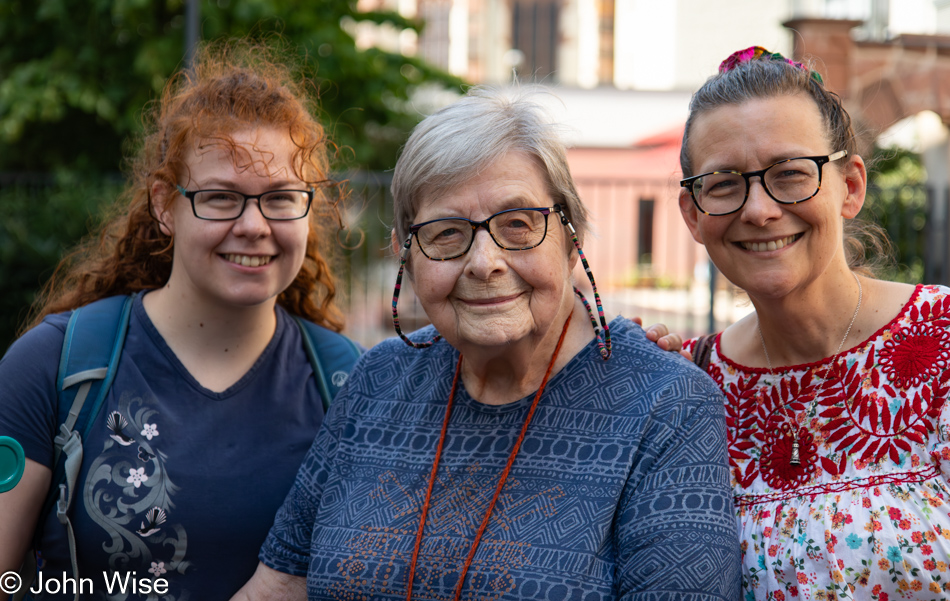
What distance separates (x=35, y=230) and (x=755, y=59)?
6592 mm

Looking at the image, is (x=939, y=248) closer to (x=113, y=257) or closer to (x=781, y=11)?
(x=113, y=257)

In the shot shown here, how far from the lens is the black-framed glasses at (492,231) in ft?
6.39

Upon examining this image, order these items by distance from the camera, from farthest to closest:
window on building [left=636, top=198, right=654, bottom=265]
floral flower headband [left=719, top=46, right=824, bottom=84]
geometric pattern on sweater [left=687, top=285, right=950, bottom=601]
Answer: window on building [left=636, top=198, right=654, bottom=265], floral flower headband [left=719, top=46, right=824, bottom=84], geometric pattern on sweater [left=687, top=285, right=950, bottom=601]

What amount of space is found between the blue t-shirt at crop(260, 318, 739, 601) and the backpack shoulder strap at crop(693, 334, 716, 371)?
33 cm

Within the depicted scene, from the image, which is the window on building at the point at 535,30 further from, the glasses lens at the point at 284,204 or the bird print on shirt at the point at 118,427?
the bird print on shirt at the point at 118,427

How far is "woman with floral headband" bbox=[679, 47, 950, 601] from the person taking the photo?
→ 6.10 feet

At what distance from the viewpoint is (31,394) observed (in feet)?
7.48

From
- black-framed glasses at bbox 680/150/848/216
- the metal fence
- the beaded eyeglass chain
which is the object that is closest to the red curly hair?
the beaded eyeglass chain

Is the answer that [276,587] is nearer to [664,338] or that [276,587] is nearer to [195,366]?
[195,366]

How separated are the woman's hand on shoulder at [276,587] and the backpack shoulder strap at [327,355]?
1.76 ft

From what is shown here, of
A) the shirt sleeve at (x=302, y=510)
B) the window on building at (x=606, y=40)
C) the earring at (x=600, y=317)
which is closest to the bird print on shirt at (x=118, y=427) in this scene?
the shirt sleeve at (x=302, y=510)

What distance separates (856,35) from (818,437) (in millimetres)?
10348

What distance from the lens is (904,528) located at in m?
1.83

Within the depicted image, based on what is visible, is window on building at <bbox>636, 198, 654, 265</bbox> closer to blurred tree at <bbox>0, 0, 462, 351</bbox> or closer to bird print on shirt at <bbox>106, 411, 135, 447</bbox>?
blurred tree at <bbox>0, 0, 462, 351</bbox>
